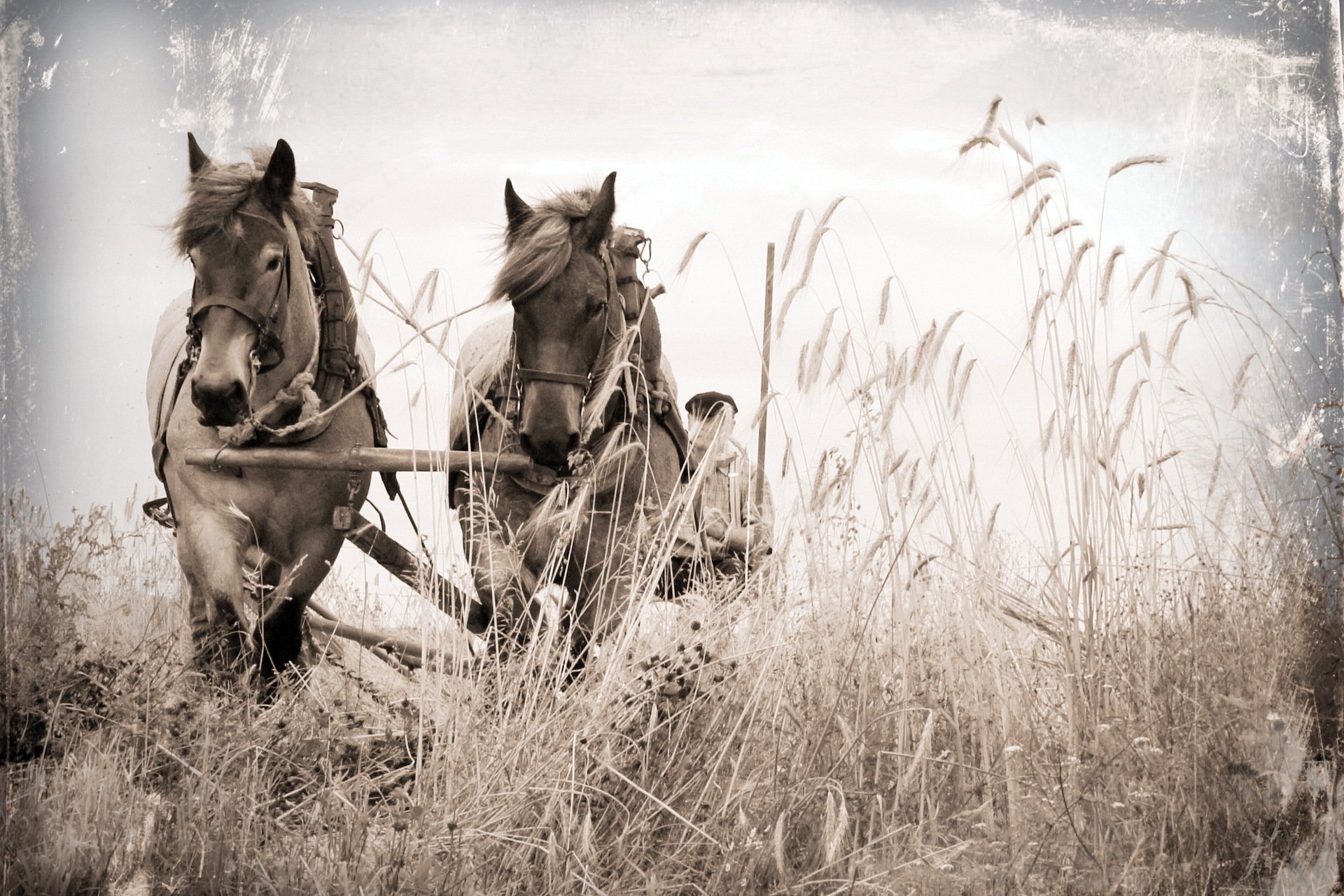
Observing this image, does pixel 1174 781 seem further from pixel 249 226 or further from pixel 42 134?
pixel 42 134

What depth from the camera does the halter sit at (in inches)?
144

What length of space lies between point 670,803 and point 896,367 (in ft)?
4.68

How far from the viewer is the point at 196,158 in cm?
377

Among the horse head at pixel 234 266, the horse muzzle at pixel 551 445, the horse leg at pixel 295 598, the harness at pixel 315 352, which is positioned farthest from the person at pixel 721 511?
the horse head at pixel 234 266

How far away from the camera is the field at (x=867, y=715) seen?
2965 millimetres

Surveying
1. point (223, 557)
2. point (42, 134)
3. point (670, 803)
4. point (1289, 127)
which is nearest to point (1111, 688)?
point (670, 803)

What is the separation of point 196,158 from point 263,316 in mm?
533

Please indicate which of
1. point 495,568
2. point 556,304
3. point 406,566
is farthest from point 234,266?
point 406,566

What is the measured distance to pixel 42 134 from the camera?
3535mm

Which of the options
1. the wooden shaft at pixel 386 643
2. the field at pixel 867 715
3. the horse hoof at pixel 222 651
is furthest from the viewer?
the wooden shaft at pixel 386 643

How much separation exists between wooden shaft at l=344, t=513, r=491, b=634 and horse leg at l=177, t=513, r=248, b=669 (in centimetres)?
42

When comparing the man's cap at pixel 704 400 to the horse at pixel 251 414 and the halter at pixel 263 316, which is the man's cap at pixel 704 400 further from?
the halter at pixel 263 316

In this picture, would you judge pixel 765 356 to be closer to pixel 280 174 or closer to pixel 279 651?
pixel 280 174

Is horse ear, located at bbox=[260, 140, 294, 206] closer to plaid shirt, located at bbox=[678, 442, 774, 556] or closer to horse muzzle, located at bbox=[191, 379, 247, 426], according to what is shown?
horse muzzle, located at bbox=[191, 379, 247, 426]
